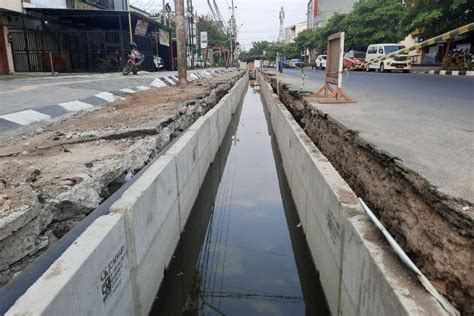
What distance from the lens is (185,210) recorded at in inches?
218

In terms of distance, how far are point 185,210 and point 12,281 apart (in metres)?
3.18

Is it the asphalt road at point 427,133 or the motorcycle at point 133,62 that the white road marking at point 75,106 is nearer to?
the asphalt road at point 427,133

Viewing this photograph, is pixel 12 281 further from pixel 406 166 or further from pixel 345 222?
pixel 406 166

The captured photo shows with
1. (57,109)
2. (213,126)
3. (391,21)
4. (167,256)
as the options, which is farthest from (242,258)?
(391,21)

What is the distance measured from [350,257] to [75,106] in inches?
313

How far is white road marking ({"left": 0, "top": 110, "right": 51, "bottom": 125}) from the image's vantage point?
22.5ft

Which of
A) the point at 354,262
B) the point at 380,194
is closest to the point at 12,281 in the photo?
the point at 354,262

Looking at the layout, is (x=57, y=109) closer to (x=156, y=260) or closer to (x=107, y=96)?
(x=107, y=96)

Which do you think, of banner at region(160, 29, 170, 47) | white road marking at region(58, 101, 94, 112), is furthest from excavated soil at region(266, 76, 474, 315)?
banner at region(160, 29, 170, 47)

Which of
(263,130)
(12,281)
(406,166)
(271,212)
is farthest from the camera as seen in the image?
(263,130)

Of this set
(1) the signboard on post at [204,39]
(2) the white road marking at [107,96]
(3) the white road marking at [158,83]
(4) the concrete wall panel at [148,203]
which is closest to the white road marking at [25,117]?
(2) the white road marking at [107,96]

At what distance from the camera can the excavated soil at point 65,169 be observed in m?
2.73

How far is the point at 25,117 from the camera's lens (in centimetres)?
720

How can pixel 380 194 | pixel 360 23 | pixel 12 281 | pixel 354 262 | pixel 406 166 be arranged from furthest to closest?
pixel 360 23 < pixel 380 194 < pixel 406 166 < pixel 354 262 < pixel 12 281
